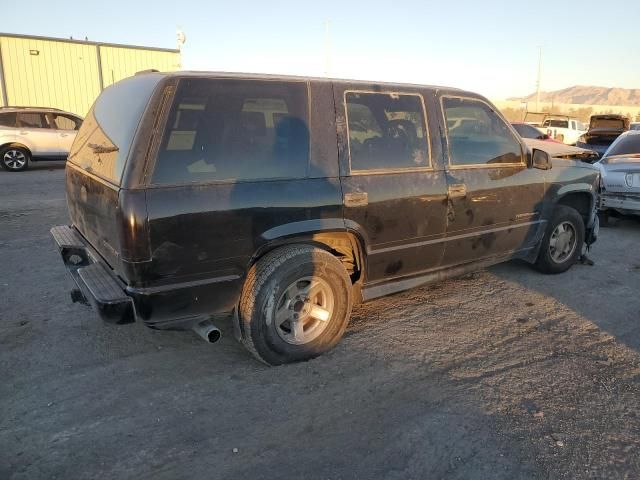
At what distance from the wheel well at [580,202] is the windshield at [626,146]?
3294 millimetres

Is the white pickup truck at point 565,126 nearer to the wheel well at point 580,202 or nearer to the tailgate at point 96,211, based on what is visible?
the wheel well at point 580,202

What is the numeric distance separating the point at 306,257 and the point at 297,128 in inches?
34.6

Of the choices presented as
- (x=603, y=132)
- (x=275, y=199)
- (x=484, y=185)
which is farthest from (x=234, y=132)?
(x=603, y=132)

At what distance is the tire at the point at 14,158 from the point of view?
13.3 meters

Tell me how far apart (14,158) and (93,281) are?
1262cm

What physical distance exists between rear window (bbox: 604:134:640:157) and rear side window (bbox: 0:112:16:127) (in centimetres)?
1406

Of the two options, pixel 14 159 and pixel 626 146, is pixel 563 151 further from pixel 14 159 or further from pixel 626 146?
pixel 14 159

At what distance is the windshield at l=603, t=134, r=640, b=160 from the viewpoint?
26.8 feet

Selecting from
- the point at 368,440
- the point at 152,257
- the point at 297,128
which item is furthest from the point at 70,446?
the point at 297,128

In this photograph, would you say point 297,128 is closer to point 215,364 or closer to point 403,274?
point 403,274

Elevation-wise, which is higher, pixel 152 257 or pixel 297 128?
pixel 297 128

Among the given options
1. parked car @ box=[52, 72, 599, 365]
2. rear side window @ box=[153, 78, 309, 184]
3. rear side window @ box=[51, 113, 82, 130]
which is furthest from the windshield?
rear side window @ box=[51, 113, 82, 130]

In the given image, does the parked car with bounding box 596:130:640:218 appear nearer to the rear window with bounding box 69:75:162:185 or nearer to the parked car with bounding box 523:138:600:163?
the parked car with bounding box 523:138:600:163

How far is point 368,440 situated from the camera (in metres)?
2.70
